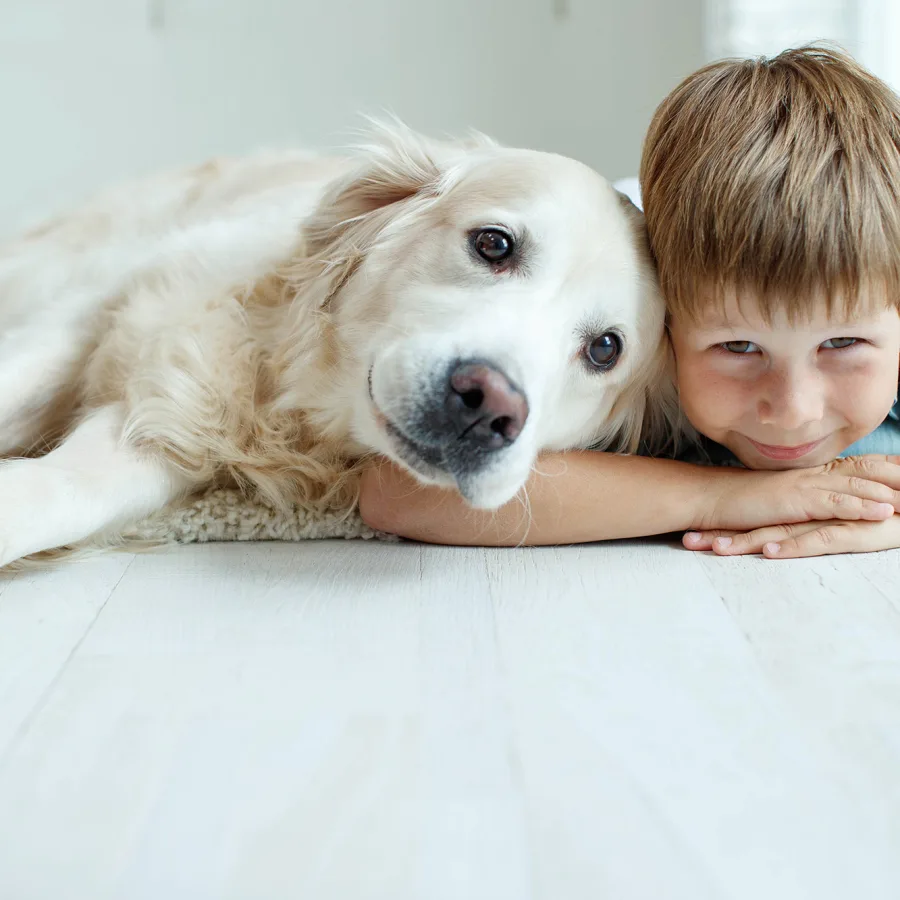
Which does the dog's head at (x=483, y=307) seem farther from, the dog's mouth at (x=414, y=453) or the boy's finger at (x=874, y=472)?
the boy's finger at (x=874, y=472)

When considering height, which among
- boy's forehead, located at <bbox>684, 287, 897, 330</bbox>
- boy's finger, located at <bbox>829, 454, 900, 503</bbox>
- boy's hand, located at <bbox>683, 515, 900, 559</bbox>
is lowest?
boy's hand, located at <bbox>683, 515, 900, 559</bbox>

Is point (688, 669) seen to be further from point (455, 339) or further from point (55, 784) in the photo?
point (55, 784)

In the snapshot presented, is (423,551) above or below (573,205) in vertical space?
below

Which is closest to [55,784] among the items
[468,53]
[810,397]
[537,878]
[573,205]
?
[537,878]

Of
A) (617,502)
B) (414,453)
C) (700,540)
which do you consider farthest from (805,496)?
(414,453)

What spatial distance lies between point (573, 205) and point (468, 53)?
9.56ft

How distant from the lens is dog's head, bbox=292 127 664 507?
51.8 inches

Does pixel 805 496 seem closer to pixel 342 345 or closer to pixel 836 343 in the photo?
pixel 836 343

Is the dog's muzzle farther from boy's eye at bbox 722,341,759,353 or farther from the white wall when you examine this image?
the white wall

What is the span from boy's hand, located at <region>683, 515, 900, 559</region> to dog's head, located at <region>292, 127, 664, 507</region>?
25cm

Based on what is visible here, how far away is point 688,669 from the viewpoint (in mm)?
1177

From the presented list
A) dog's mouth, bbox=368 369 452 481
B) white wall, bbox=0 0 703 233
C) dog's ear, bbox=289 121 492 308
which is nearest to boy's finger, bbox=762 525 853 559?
dog's mouth, bbox=368 369 452 481

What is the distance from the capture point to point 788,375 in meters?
1.49

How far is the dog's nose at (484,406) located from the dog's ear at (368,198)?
431 mm
